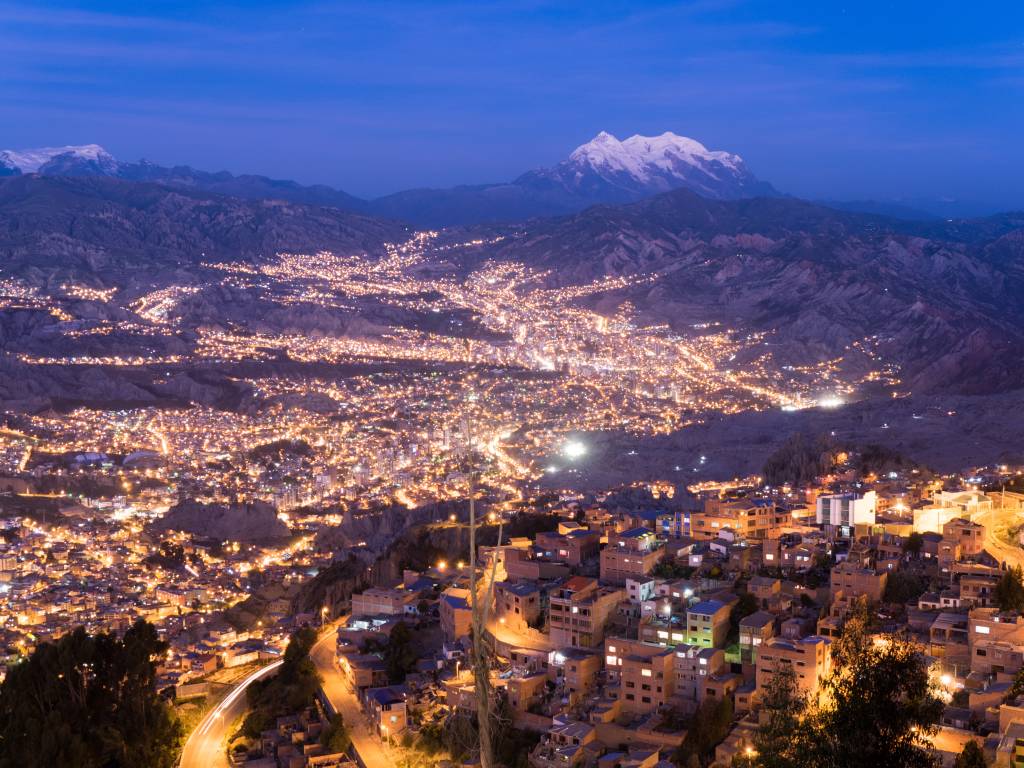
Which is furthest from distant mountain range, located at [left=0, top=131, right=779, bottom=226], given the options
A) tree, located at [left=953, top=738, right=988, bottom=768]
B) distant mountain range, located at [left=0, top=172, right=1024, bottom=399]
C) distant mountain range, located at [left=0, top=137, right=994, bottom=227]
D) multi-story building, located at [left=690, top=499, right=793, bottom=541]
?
tree, located at [left=953, top=738, right=988, bottom=768]

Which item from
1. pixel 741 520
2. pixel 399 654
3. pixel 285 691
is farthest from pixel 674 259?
pixel 285 691

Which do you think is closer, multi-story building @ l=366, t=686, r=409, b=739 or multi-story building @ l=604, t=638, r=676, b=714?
multi-story building @ l=604, t=638, r=676, b=714

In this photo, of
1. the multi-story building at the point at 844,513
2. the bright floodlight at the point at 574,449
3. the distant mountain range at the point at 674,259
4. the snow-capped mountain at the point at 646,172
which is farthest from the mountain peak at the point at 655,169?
the multi-story building at the point at 844,513

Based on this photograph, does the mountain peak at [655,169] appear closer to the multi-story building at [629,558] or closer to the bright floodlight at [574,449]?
the bright floodlight at [574,449]

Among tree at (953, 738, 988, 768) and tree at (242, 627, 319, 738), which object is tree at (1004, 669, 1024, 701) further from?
tree at (242, 627, 319, 738)

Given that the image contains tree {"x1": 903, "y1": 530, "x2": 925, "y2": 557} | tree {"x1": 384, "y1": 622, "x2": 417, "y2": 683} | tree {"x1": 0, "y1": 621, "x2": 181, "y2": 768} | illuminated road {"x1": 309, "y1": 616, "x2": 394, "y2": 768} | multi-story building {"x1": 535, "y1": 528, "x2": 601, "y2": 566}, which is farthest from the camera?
multi-story building {"x1": 535, "y1": 528, "x2": 601, "y2": 566}

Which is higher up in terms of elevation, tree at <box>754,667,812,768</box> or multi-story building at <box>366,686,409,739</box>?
tree at <box>754,667,812,768</box>
